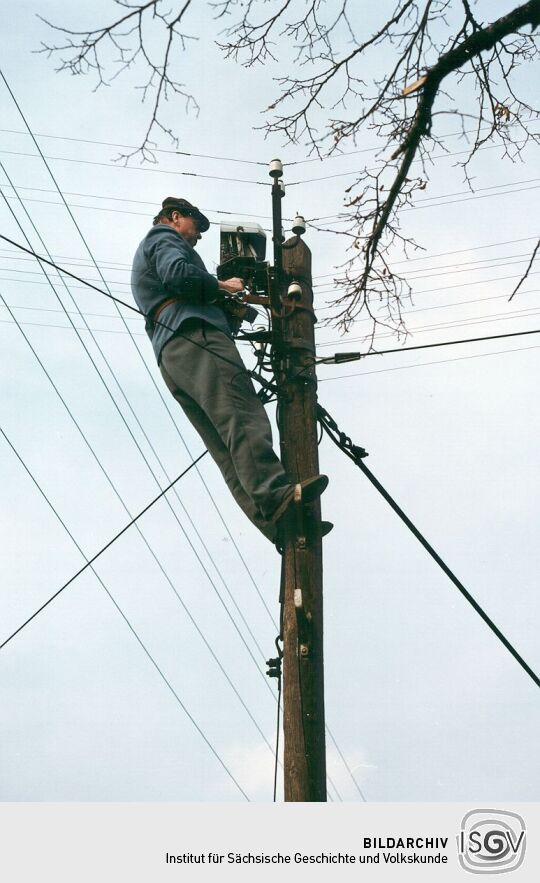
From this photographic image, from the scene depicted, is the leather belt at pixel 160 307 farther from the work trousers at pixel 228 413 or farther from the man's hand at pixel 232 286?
the man's hand at pixel 232 286

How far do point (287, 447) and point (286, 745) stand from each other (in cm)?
143

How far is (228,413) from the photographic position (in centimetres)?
443

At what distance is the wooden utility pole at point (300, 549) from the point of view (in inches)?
157

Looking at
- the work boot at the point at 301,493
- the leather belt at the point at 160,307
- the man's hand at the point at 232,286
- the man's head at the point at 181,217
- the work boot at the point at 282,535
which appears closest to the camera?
the work boot at the point at 301,493

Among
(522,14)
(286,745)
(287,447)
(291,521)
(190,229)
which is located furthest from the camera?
(190,229)

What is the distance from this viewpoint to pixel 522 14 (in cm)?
378

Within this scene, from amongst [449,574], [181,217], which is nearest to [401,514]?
[449,574]

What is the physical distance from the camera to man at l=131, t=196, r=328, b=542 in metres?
4.23

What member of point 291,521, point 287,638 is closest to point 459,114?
point 291,521

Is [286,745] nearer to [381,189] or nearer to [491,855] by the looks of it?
[491,855]

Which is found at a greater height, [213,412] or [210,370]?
[210,370]

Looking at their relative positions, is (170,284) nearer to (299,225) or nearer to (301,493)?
(299,225)

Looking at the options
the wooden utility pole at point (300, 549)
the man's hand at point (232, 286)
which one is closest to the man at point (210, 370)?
A: the man's hand at point (232, 286)

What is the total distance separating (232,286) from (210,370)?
0.64 metres
